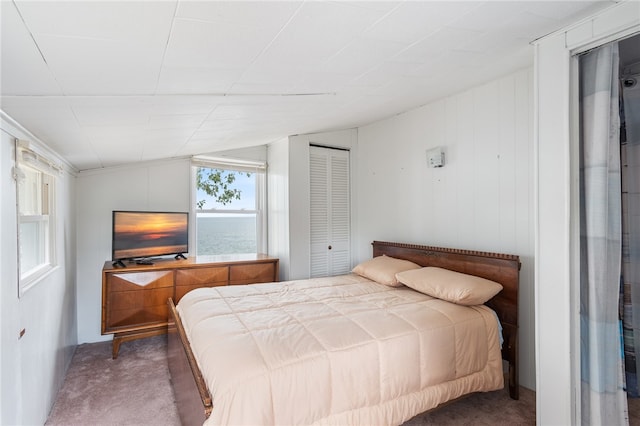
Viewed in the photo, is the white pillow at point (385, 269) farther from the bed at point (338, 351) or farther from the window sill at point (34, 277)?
the window sill at point (34, 277)

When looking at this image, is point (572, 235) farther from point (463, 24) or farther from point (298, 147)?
point (298, 147)

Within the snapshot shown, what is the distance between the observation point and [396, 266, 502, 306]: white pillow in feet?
8.14

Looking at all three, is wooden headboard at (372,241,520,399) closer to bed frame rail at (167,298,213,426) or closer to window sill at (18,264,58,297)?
bed frame rail at (167,298,213,426)

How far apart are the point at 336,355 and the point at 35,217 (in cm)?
231

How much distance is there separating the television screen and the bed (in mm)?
975

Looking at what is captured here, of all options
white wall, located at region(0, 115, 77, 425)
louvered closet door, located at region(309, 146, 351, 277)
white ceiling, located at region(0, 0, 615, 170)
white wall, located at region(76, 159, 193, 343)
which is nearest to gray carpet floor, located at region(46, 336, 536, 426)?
white wall, located at region(0, 115, 77, 425)

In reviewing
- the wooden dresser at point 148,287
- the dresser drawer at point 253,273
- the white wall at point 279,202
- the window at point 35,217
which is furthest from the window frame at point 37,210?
the white wall at point 279,202

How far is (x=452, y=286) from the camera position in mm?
2596

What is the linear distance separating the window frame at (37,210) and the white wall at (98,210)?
1.04 meters

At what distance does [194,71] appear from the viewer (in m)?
1.52

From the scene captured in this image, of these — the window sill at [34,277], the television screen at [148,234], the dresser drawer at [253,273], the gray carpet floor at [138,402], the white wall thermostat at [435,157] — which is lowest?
the gray carpet floor at [138,402]

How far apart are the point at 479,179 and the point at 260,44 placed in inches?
96.2

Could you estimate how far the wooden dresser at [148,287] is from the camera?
329 cm

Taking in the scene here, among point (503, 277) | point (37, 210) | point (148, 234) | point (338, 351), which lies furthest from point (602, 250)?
A: point (148, 234)
